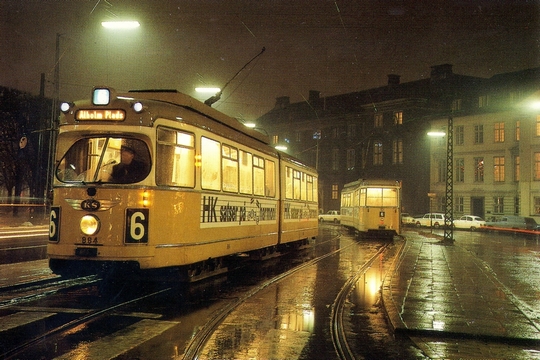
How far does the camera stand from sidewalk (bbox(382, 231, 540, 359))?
8.16 m

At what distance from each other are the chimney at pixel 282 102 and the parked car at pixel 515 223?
43.2 metres

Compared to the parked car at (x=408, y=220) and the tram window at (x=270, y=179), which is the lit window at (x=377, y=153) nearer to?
the parked car at (x=408, y=220)

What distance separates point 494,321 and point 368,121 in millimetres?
63678

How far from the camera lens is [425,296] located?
1184 centimetres

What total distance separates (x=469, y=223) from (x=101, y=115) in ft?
151

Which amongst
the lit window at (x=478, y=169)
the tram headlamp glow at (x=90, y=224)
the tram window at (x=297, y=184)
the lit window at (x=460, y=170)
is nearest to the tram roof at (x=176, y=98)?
the tram headlamp glow at (x=90, y=224)

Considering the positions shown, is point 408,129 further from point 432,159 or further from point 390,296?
point 390,296

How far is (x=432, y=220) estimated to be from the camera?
56.9 m

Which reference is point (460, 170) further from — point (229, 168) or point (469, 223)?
point (229, 168)

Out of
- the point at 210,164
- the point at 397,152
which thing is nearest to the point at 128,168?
the point at 210,164

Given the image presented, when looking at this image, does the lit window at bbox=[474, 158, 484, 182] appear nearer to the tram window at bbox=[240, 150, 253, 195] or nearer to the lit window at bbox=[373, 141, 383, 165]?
the lit window at bbox=[373, 141, 383, 165]

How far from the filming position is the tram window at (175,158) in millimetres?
10617

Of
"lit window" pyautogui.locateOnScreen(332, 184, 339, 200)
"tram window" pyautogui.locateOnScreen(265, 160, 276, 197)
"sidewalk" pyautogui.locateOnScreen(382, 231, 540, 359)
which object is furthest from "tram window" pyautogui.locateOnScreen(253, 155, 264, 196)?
"lit window" pyautogui.locateOnScreen(332, 184, 339, 200)

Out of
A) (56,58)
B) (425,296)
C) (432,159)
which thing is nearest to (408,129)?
(432,159)
